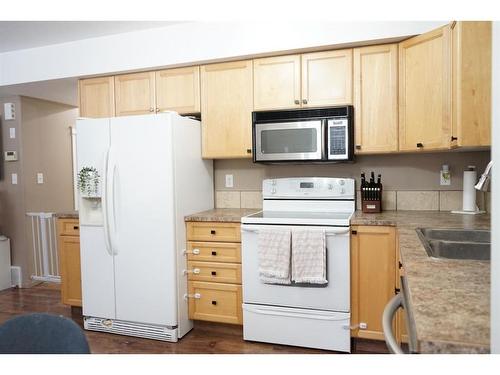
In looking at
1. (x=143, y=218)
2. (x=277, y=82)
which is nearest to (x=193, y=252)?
(x=143, y=218)

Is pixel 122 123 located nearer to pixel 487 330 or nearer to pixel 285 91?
pixel 285 91

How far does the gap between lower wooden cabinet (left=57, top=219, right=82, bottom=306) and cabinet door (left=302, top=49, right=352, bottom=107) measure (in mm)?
2123

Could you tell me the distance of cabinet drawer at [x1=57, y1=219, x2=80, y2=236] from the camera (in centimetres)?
303

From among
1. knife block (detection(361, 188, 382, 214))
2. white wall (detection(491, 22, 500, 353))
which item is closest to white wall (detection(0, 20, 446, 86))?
knife block (detection(361, 188, 382, 214))

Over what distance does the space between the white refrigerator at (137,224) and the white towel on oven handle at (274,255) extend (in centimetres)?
62

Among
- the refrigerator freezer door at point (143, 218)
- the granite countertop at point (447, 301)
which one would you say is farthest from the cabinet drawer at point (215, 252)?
the granite countertop at point (447, 301)

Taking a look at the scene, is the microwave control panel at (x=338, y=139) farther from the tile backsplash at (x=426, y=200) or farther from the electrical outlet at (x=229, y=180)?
the electrical outlet at (x=229, y=180)

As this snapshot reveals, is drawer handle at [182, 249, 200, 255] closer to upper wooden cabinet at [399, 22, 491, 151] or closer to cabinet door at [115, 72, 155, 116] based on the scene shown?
cabinet door at [115, 72, 155, 116]

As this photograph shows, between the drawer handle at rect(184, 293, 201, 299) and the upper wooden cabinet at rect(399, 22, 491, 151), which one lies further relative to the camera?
the drawer handle at rect(184, 293, 201, 299)

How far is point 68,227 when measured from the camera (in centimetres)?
306

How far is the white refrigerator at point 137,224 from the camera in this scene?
2.55 metres

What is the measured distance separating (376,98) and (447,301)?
1.92 m

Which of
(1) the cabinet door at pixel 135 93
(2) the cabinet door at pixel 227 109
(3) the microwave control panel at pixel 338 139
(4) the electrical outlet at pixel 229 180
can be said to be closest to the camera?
(3) the microwave control panel at pixel 338 139
